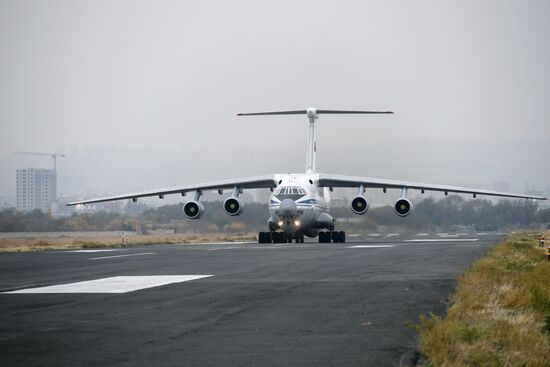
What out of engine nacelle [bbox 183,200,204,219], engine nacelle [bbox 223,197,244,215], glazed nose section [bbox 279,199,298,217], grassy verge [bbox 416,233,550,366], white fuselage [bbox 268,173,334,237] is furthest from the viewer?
engine nacelle [bbox 223,197,244,215]

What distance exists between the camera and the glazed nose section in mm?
44406

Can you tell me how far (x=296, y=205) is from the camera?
44.8 m

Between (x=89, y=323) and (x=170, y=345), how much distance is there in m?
2.18

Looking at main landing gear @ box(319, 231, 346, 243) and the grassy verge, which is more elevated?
main landing gear @ box(319, 231, 346, 243)

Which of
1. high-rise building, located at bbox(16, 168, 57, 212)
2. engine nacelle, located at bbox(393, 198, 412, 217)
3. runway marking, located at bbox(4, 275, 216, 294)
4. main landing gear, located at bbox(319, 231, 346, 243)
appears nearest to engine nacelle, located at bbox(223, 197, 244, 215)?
main landing gear, located at bbox(319, 231, 346, 243)

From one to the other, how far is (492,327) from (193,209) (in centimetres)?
3854

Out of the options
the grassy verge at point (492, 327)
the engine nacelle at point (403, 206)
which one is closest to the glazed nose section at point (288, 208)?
the engine nacelle at point (403, 206)

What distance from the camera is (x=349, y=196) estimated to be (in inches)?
2549

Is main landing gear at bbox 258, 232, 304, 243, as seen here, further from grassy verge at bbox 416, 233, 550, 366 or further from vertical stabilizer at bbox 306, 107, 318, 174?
grassy verge at bbox 416, 233, 550, 366

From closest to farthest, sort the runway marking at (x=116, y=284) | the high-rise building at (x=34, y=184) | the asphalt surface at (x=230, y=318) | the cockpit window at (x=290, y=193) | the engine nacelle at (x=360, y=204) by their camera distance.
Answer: the asphalt surface at (x=230, y=318) → the runway marking at (x=116, y=284) → the cockpit window at (x=290, y=193) → the engine nacelle at (x=360, y=204) → the high-rise building at (x=34, y=184)

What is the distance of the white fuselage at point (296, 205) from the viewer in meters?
44.8

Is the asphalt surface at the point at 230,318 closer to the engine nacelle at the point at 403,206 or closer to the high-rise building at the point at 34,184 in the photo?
the engine nacelle at the point at 403,206

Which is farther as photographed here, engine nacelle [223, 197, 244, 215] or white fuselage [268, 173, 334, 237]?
engine nacelle [223, 197, 244, 215]

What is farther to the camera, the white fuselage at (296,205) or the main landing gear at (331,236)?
the main landing gear at (331,236)
